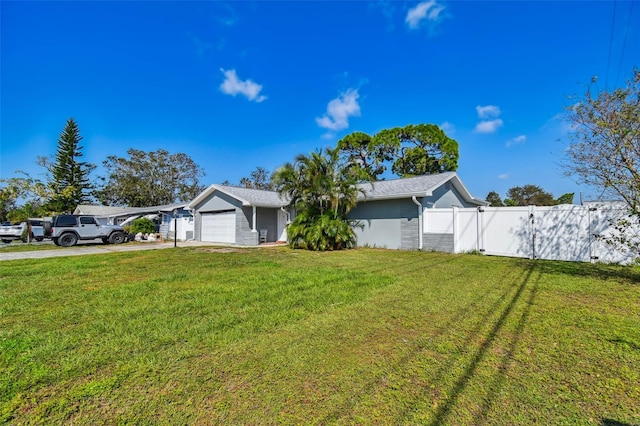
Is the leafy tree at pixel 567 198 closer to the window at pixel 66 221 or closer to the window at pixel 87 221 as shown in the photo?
the window at pixel 87 221

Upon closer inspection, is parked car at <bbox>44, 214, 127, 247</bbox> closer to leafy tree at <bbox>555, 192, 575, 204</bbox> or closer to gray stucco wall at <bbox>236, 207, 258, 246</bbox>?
gray stucco wall at <bbox>236, 207, 258, 246</bbox>

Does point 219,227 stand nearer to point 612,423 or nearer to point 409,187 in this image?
point 409,187

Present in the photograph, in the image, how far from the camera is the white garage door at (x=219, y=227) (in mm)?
17062

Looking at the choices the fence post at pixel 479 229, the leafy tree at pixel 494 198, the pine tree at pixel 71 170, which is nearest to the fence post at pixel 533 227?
the fence post at pixel 479 229

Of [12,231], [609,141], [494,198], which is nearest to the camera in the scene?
[609,141]

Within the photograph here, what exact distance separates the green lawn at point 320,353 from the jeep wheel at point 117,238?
12.6 m

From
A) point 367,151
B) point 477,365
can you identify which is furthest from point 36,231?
point 367,151

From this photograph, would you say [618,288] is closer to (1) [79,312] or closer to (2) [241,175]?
(1) [79,312]

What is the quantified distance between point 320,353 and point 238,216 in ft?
46.2

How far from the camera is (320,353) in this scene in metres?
3.15

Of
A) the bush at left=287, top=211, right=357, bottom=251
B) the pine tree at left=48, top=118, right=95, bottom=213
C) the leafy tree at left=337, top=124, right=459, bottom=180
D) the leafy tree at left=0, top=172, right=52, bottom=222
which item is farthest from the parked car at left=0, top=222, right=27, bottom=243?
the leafy tree at left=337, top=124, right=459, bottom=180

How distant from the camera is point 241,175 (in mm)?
43938

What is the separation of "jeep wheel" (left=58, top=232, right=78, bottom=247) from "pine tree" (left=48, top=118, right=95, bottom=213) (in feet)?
77.3

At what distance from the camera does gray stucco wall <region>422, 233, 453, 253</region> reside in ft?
39.2
